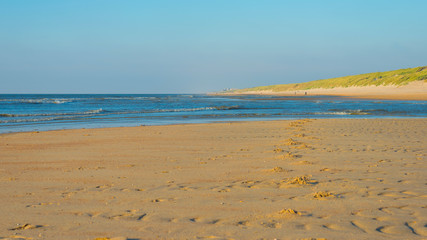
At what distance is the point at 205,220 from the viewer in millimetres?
4090

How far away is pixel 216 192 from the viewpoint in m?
5.29

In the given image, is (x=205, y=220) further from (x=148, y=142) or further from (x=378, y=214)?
(x=148, y=142)

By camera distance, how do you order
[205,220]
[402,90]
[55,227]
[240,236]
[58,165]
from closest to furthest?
[240,236] → [55,227] → [205,220] → [58,165] → [402,90]

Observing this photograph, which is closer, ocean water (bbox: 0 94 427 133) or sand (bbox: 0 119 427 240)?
sand (bbox: 0 119 427 240)

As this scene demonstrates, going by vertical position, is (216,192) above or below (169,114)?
above

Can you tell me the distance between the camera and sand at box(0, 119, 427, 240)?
12.5 ft

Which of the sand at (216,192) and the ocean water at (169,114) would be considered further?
the ocean water at (169,114)

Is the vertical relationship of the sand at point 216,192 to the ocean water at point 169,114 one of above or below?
above

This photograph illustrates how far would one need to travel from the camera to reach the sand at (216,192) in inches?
150

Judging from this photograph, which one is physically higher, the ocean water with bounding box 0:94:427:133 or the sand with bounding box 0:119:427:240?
the sand with bounding box 0:119:427:240

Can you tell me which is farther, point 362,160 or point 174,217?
point 362,160

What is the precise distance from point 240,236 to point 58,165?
16.9 feet

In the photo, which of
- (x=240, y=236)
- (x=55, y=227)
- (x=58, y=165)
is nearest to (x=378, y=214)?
(x=240, y=236)

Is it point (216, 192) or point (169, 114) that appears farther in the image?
point (169, 114)
